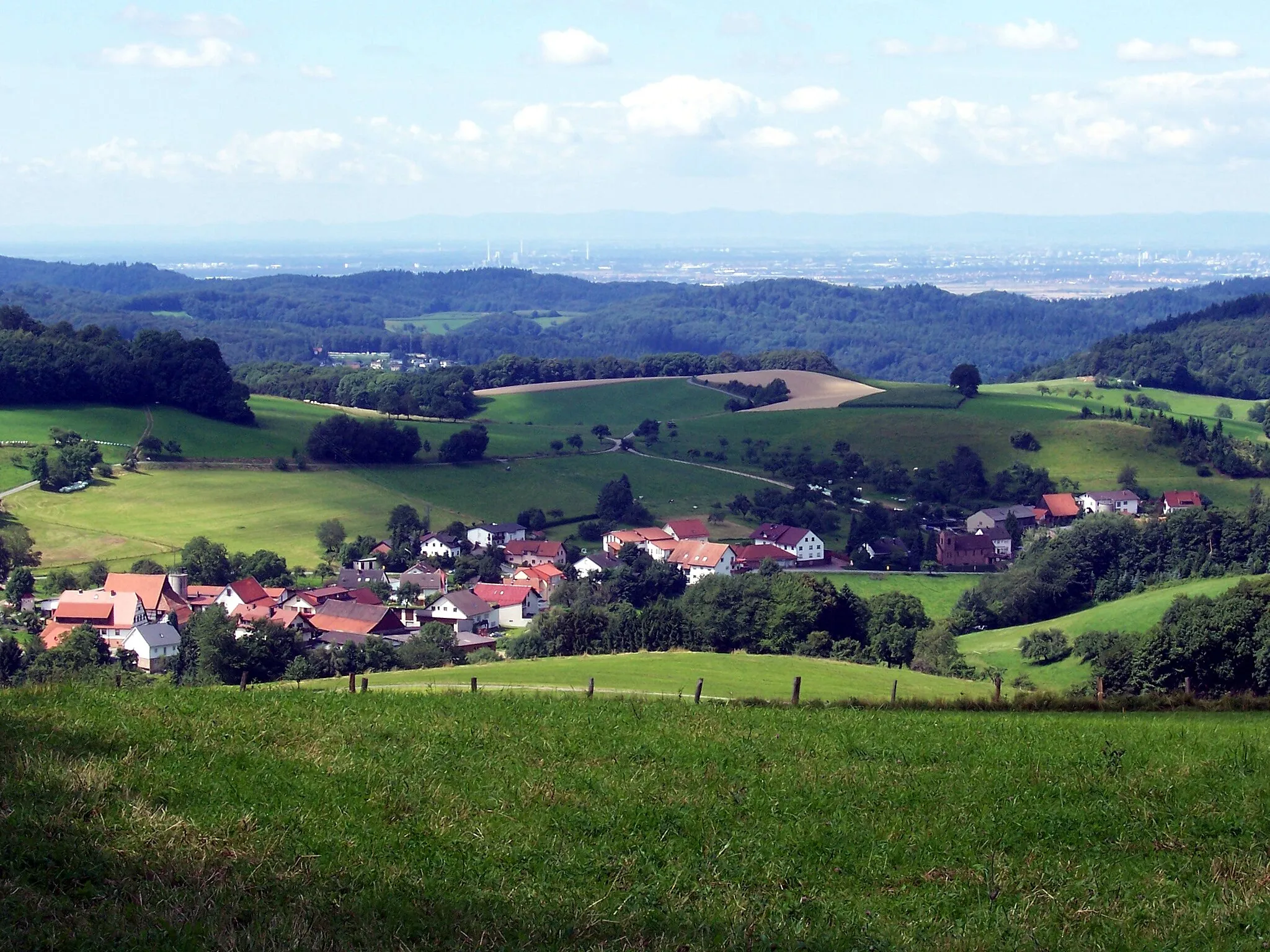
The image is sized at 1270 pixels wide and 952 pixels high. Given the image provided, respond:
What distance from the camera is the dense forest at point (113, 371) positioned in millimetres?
87938

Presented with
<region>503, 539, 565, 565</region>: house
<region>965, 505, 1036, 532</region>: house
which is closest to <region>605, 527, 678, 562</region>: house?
<region>503, 539, 565, 565</region>: house

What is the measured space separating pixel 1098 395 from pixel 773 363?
113 ft

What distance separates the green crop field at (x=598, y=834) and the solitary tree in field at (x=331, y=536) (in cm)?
5305

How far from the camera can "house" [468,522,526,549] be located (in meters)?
70.6

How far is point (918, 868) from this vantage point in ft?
31.8

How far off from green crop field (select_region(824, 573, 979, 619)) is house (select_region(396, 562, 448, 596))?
19.3m

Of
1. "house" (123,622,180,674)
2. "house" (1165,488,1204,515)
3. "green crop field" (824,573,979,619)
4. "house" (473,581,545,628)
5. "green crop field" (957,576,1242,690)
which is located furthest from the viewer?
"house" (1165,488,1204,515)

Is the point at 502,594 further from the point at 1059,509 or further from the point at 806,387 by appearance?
the point at 806,387

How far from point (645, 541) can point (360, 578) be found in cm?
1646

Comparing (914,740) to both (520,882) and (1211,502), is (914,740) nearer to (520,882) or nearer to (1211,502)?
(520,882)

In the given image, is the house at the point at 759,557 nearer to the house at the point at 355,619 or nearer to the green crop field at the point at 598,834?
the house at the point at 355,619

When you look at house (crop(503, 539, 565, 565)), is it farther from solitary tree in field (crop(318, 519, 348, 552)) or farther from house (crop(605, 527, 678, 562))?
solitary tree in field (crop(318, 519, 348, 552))

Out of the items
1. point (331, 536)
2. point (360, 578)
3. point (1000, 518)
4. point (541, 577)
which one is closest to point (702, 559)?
point (541, 577)

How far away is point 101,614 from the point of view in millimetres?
48188
